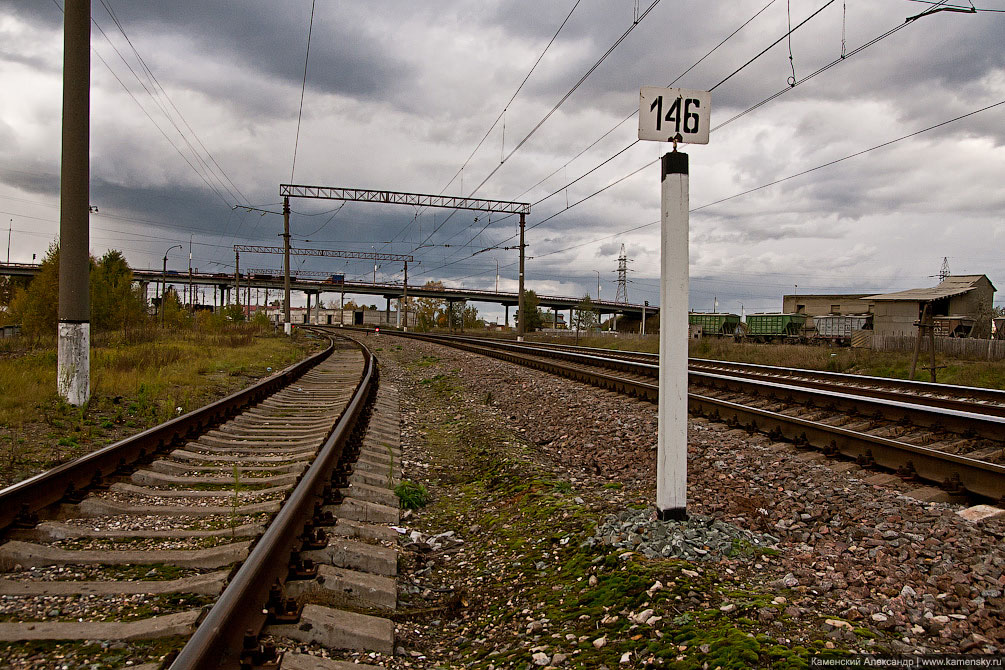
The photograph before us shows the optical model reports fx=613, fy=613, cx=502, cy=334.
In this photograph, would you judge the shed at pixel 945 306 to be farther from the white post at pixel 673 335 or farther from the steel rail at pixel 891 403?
the white post at pixel 673 335

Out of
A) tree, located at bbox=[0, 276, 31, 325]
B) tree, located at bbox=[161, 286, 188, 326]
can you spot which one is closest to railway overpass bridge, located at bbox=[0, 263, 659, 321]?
tree, located at bbox=[0, 276, 31, 325]

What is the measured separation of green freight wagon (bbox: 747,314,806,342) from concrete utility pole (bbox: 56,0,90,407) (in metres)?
57.8

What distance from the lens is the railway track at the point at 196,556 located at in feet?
9.48

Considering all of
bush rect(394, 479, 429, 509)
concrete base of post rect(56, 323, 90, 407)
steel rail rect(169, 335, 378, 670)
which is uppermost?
concrete base of post rect(56, 323, 90, 407)

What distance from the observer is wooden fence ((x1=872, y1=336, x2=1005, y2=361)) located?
893 inches

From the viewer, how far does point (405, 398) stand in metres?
14.4

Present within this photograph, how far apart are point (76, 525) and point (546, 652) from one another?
11.6 feet

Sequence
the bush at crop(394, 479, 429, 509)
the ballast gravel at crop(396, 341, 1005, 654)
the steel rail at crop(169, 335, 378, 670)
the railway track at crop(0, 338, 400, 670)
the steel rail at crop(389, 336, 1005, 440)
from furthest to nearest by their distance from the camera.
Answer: the steel rail at crop(389, 336, 1005, 440) < the bush at crop(394, 479, 429, 509) < the ballast gravel at crop(396, 341, 1005, 654) < the railway track at crop(0, 338, 400, 670) < the steel rail at crop(169, 335, 378, 670)

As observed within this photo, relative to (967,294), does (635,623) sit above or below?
below

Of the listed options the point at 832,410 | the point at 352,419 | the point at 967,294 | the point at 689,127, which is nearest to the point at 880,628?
the point at 689,127

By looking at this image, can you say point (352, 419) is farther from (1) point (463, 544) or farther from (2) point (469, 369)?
(2) point (469, 369)

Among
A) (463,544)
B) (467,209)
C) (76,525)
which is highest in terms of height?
(467,209)

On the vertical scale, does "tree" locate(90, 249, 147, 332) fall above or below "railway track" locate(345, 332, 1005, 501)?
above

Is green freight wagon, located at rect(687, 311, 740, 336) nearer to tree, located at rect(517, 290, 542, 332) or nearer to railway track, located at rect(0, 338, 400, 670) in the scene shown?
tree, located at rect(517, 290, 542, 332)
